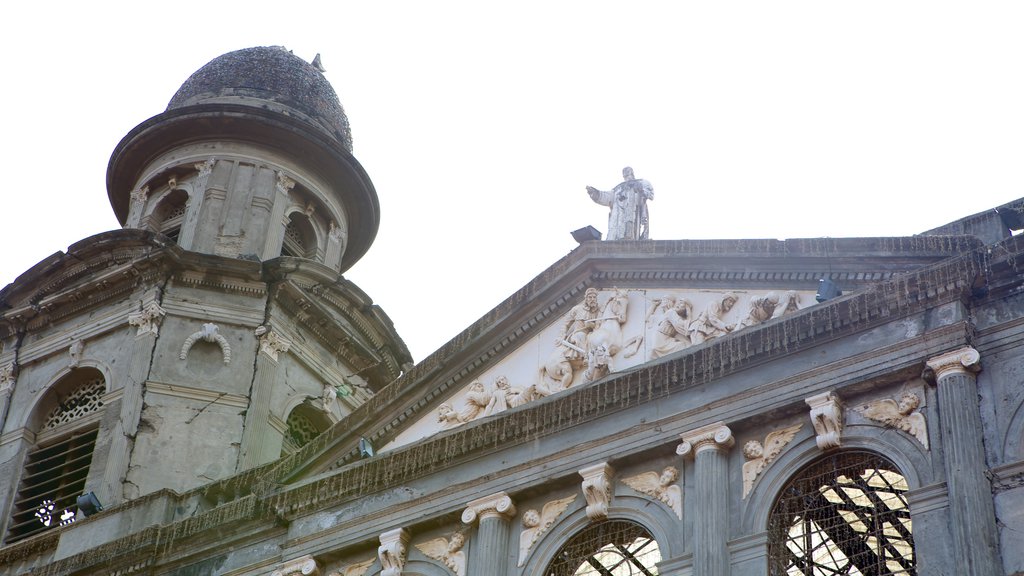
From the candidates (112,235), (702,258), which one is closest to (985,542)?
(702,258)

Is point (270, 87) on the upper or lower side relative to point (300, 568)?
upper

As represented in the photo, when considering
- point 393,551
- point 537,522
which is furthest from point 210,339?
point 537,522

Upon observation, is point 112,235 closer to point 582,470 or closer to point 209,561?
point 209,561

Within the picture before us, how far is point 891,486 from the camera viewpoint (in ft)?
56.7

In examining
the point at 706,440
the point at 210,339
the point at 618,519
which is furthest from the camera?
the point at 210,339

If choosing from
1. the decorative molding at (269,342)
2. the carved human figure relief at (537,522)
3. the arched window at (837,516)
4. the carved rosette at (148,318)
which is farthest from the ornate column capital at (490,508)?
the carved rosette at (148,318)

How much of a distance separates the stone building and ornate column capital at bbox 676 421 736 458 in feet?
0.12

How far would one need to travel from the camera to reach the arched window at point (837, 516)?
17.3m

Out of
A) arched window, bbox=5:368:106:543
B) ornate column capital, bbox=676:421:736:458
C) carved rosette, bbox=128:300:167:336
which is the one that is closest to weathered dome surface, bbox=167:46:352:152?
carved rosette, bbox=128:300:167:336

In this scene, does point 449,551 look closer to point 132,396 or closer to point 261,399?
point 261,399

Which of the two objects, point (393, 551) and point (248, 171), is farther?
point (248, 171)

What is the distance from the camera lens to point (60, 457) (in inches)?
1072

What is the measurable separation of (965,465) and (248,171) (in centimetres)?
1708

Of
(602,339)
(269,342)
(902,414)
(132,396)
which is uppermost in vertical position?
(269,342)
